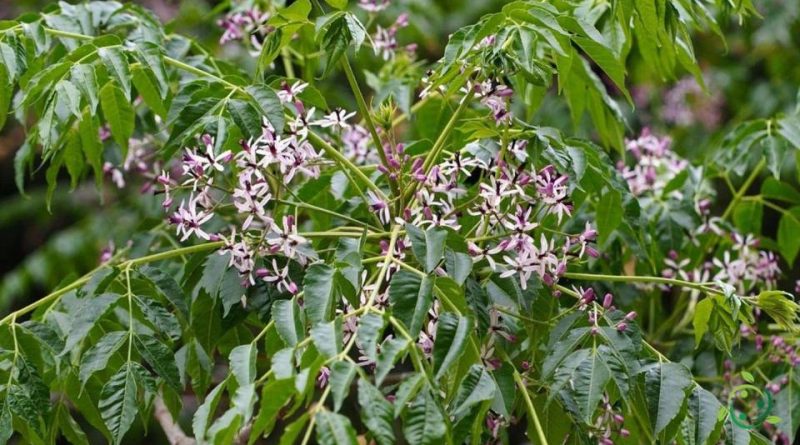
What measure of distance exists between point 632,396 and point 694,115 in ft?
10.1

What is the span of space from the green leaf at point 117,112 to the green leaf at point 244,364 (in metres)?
0.51

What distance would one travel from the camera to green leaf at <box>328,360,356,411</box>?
0.98m

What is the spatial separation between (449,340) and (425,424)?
0.38ft

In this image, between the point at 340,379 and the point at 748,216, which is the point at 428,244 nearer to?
the point at 340,379

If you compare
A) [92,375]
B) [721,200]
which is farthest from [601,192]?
[721,200]

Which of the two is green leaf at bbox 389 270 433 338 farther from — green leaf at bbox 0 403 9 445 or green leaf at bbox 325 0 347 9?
green leaf at bbox 0 403 9 445

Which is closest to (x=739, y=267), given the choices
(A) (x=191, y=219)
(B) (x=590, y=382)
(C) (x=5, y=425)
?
(B) (x=590, y=382)

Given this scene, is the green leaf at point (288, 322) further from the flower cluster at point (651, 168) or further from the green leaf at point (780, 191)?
the green leaf at point (780, 191)

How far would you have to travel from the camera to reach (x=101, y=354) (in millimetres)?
1315

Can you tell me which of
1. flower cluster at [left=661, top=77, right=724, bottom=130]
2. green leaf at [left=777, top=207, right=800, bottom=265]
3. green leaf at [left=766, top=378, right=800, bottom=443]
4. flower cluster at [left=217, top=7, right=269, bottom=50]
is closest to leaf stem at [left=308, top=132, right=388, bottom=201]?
flower cluster at [left=217, top=7, right=269, bottom=50]

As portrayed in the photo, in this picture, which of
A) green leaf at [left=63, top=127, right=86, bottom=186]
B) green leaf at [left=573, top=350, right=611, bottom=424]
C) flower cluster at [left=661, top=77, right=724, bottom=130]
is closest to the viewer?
green leaf at [left=573, top=350, right=611, bottom=424]

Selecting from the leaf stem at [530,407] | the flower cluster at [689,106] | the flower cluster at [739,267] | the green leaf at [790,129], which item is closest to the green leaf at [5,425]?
the leaf stem at [530,407]

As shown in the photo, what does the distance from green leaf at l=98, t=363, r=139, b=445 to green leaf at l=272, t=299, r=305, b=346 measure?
9.0 inches

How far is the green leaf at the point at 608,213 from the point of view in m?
1.57
